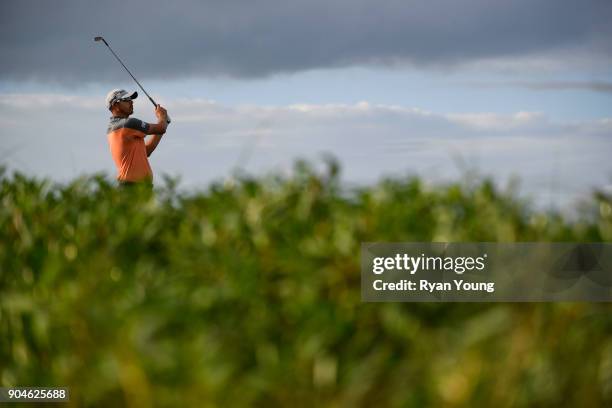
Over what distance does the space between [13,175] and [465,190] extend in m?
3.82

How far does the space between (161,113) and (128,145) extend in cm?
89

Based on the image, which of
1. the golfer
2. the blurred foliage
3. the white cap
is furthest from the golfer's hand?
the blurred foliage

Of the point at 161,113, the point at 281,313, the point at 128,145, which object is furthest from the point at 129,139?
the point at 281,313

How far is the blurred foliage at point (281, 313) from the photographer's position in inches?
141

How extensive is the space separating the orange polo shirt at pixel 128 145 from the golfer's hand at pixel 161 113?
17.4 inches

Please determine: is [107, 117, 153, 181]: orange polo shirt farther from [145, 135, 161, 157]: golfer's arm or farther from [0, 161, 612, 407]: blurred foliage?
[0, 161, 612, 407]: blurred foliage

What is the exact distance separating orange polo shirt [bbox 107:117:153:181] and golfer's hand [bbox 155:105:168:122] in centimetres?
44

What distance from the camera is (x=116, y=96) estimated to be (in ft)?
40.0

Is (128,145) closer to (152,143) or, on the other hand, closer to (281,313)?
(152,143)

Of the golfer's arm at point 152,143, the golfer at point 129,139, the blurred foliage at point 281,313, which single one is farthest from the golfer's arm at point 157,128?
the blurred foliage at point 281,313

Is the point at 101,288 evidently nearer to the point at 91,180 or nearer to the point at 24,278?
the point at 24,278

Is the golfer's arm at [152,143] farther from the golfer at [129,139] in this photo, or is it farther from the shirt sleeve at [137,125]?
the shirt sleeve at [137,125]

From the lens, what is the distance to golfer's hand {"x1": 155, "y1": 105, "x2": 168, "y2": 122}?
12.2 meters

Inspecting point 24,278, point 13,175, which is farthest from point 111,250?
point 13,175
